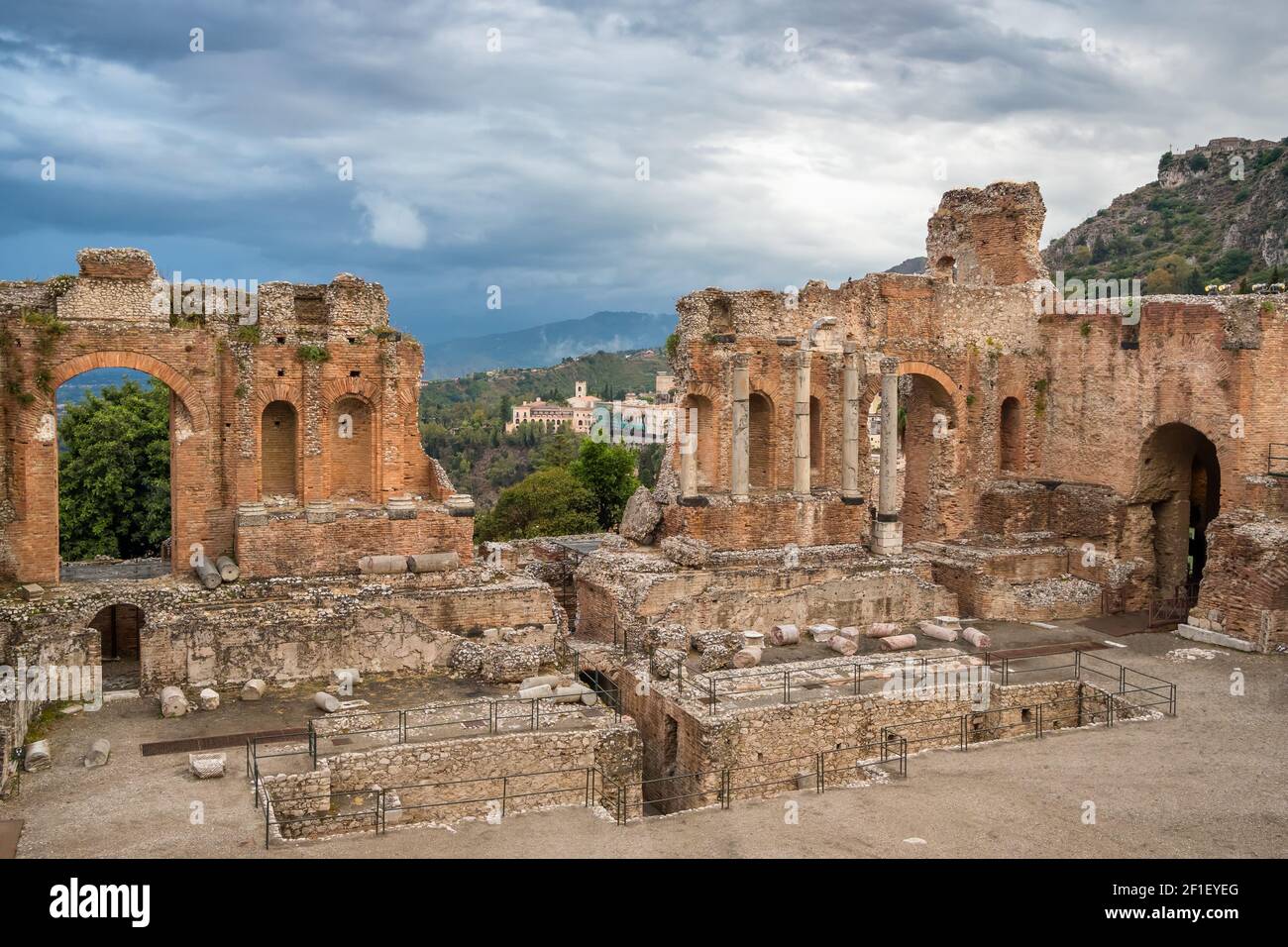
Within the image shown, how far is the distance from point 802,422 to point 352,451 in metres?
9.58

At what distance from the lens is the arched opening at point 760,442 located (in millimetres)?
25781

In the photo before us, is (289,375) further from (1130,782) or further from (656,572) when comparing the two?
(1130,782)

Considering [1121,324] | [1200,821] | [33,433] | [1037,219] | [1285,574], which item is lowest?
[1200,821]

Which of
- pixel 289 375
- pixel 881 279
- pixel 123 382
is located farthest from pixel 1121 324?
pixel 123 382

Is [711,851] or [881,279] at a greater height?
[881,279]

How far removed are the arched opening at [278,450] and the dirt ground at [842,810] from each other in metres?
5.65

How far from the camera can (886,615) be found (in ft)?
78.8

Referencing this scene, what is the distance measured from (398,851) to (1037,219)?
75.5ft

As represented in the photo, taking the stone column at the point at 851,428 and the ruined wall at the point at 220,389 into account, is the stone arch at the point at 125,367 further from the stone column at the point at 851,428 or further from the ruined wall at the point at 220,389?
the stone column at the point at 851,428

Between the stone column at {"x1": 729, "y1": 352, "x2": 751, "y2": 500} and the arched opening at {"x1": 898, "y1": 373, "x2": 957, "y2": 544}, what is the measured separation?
515cm

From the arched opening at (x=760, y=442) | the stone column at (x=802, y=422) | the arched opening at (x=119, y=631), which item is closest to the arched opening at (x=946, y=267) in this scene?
the stone column at (x=802, y=422)

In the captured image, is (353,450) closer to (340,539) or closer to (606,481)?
(340,539)

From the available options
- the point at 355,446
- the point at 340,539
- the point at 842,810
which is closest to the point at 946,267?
the point at 355,446

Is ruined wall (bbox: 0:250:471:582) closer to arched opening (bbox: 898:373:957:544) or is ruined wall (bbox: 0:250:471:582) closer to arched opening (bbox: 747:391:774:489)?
arched opening (bbox: 747:391:774:489)
